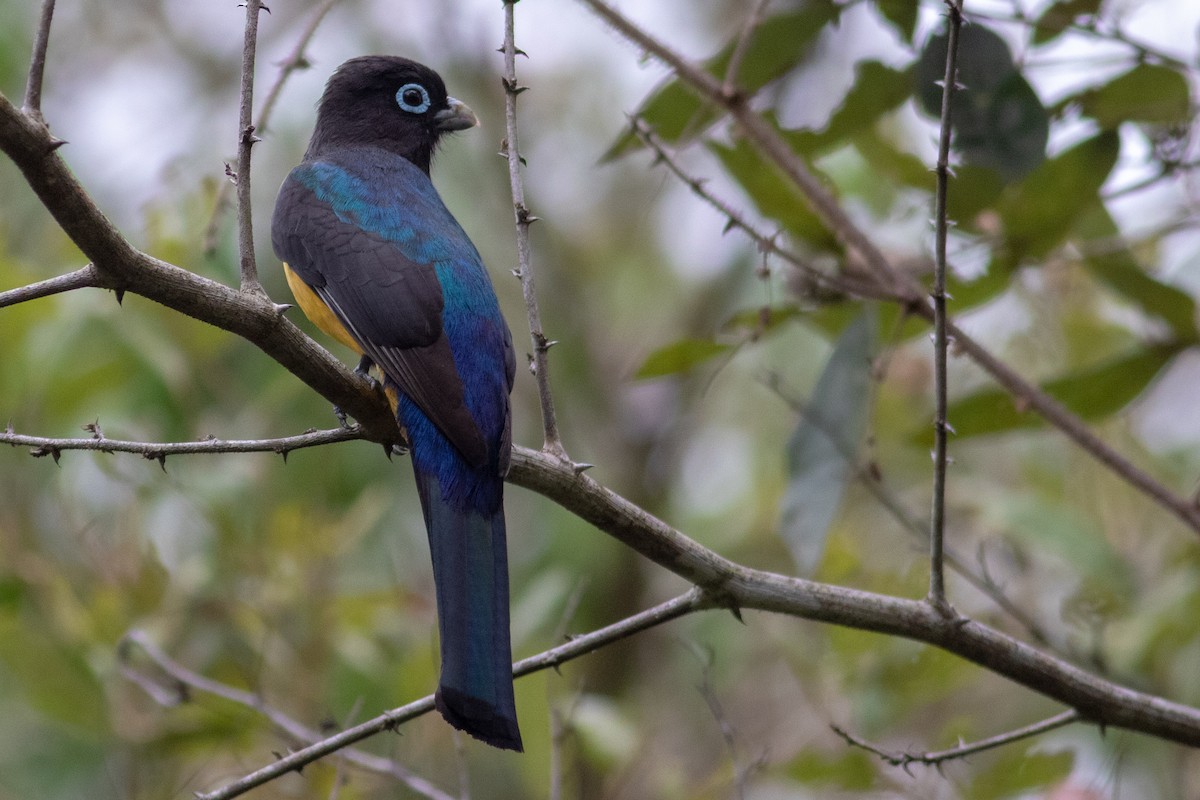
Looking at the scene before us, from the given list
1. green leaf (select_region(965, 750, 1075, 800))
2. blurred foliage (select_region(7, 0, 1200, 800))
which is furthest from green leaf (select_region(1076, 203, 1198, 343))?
green leaf (select_region(965, 750, 1075, 800))

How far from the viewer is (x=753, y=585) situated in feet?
8.57

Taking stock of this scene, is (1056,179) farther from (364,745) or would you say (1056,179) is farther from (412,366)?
(364,745)

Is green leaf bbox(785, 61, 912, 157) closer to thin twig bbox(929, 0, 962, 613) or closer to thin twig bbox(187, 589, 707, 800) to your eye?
thin twig bbox(929, 0, 962, 613)

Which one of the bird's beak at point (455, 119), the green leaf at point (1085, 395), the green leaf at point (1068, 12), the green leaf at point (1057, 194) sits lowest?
the green leaf at point (1085, 395)

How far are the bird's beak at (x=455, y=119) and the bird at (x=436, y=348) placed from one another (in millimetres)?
292

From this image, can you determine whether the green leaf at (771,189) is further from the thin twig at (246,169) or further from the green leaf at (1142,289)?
the thin twig at (246,169)

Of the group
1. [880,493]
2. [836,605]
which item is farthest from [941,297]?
[880,493]

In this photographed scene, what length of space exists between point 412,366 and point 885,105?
158 centimetres

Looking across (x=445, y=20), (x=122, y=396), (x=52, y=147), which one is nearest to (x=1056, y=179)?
(x=52, y=147)

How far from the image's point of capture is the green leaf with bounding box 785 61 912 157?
3732mm

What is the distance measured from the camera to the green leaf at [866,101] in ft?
12.2

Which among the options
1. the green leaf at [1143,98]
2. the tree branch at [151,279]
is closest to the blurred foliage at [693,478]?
the green leaf at [1143,98]

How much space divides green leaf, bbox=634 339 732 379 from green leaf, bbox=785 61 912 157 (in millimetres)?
649

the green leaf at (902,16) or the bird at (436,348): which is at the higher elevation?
the green leaf at (902,16)
